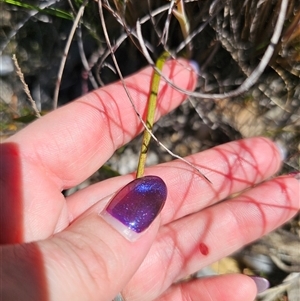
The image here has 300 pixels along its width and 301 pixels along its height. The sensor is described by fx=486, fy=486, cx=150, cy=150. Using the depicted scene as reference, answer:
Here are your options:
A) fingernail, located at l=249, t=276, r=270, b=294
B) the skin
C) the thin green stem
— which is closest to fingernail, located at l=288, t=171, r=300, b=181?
the skin

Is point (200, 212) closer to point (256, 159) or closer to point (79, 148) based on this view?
point (256, 159)

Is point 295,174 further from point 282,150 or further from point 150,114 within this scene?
point 150,114

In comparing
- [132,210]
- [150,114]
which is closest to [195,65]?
[150,114]

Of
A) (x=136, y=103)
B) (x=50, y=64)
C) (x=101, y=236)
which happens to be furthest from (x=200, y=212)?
(x=50, y=64)

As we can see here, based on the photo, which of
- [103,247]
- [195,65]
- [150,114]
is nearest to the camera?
[103,247]

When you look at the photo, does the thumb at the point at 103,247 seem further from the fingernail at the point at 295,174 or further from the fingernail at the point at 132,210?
the fingernail at the point at 295,174

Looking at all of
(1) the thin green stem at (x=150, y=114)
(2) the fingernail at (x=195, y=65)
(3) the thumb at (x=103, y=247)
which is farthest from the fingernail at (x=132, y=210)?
(2) the fingernail at (x=195, y=65)
